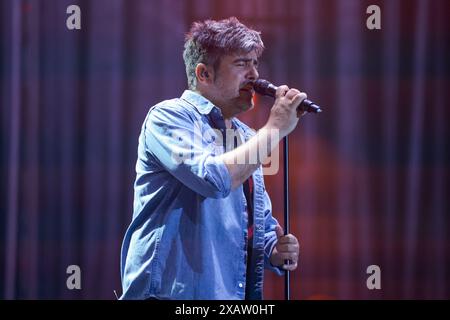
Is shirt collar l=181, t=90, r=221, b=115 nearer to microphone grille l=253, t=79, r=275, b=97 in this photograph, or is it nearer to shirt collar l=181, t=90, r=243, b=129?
shirt collar l=181, t=90, r=243, b=129

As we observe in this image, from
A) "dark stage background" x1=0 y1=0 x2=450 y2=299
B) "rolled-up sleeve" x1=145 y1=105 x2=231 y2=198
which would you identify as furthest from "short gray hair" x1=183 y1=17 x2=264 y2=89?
"dark stage background" x1=0 y1=0 x2=450 y2=299

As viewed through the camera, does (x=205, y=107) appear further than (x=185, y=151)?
Yes

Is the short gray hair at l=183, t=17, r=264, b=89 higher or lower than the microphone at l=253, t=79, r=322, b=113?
higher

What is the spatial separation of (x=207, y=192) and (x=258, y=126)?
161cm

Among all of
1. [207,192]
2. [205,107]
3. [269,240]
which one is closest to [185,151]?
[207,192]

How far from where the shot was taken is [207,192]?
166cm

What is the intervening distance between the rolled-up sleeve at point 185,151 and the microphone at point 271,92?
19cm

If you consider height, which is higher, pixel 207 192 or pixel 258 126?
pixel 258 126

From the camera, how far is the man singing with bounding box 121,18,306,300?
168cm

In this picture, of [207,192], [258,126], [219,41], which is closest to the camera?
[207,192]

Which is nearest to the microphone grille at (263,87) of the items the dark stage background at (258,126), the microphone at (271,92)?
the microphone at (271,92)

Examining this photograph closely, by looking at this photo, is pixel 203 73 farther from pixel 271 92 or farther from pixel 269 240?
pixel 269 240

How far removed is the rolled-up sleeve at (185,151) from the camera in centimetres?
164
